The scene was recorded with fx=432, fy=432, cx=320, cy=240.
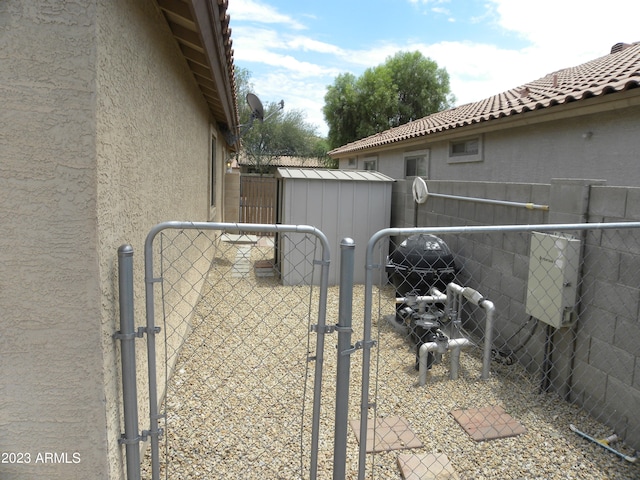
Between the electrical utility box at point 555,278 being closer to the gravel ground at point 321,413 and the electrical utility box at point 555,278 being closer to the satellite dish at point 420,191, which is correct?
the gravel ground at point 321,413

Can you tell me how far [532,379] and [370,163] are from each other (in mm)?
11165

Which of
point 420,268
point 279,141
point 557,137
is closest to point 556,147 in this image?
point 557,137

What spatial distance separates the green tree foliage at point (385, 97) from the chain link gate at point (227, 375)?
83.1ft

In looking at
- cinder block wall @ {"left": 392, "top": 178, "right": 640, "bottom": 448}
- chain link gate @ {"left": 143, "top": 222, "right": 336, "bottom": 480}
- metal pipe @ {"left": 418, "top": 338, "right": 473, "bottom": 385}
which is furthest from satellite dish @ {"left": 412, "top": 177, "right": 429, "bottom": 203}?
metal pipe @ {"left": 418, "top": 338, "right": 473, "bottom": 385}

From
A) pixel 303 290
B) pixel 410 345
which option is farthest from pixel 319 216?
pixel 410 345

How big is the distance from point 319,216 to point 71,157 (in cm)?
618

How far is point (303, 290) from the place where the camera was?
303 inches

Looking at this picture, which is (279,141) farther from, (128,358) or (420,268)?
(128,358)

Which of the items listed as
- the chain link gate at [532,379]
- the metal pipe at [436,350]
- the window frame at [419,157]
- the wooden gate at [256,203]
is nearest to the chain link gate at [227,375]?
the chain link gate at [532,379]

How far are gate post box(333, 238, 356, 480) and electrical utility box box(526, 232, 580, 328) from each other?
7.89ft

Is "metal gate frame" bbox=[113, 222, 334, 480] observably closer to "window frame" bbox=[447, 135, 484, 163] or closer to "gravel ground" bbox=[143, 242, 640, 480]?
"gravel ground" bbox=[143, 242, 640, 480]

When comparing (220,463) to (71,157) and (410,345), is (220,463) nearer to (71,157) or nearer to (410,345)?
(71,157)

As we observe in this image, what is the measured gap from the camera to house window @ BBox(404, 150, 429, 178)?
1021 centimetres

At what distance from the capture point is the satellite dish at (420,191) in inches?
273
